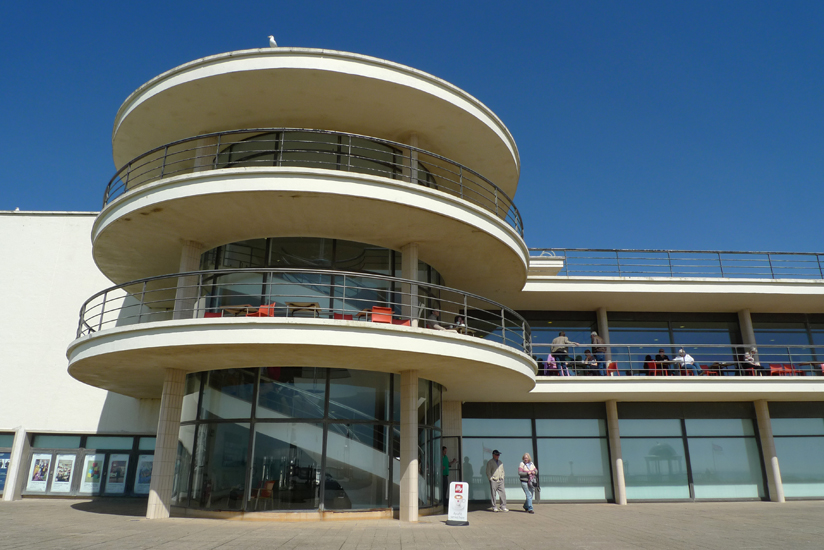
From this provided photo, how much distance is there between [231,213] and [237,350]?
10.3 ft

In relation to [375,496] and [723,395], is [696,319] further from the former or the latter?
[375,496]

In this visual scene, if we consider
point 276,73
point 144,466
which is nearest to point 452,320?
point 276,73

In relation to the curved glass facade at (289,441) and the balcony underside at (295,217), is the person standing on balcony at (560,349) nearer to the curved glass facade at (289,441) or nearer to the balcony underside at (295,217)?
the balcony underside at (295,217)

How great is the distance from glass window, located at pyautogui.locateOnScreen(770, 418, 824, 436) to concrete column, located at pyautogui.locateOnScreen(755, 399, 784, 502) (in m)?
0.74

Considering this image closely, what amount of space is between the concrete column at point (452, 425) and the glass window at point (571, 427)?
2.91 metres

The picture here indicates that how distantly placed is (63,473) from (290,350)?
1366cm

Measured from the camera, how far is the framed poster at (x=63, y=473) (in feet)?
65.5

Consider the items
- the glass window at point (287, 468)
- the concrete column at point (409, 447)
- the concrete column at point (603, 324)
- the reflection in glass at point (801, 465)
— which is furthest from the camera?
the concrete column at point (603, 324)

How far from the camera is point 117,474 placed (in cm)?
2033

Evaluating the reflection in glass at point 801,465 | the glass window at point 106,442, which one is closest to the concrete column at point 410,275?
the glass window at point 106,442

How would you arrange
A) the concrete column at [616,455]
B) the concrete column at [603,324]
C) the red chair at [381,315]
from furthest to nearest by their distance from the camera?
the concrete column at [603,324] < the concrete column at [616,455] < the red chair at [381,315]

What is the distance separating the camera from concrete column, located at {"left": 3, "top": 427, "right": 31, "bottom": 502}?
1952cm

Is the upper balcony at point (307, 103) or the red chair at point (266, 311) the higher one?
the upper balcony at point (307, 103)

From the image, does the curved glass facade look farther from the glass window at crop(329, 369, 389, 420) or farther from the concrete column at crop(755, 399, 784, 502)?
the concrete column at crop(755, 399, 784, 502)
